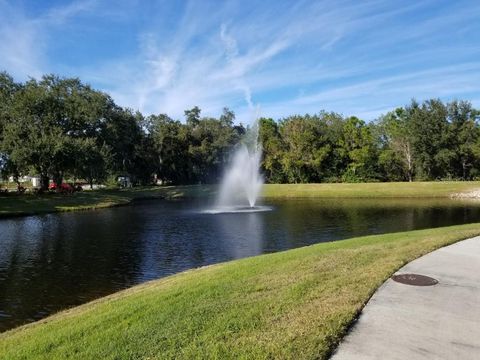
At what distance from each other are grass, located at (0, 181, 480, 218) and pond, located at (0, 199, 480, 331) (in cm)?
522

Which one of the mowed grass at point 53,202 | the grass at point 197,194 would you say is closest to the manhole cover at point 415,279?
the mowed grass at point 53,202

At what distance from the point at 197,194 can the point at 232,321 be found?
189 ft

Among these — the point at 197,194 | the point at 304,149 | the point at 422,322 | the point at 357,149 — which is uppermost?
the point at 304,149

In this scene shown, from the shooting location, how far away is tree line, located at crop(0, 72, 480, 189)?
4862 centimetres

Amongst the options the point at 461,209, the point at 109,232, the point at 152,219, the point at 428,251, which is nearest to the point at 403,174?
the point at 461,209

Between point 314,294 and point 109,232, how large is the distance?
20.6 meters

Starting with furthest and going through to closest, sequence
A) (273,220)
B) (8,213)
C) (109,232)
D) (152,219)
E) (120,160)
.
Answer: (120,160), (8,213), (152,219), (273,220), (109,232)

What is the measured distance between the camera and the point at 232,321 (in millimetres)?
6160

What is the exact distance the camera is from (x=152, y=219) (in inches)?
1272

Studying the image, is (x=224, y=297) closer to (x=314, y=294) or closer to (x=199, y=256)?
(x=314, y=294)

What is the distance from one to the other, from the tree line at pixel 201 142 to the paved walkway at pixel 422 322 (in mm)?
43519

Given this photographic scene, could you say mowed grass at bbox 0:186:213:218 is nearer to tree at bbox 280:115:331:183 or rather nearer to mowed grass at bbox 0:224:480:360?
tree at bbox 280:115:331:183

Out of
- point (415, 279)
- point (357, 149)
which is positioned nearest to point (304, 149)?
point (357, 149)

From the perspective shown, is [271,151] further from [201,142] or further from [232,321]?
[232,321]
